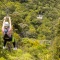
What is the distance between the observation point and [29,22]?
2770cm

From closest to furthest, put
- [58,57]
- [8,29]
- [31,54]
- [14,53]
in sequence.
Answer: [8,29] → [58,57] → [31,54] → [14,53]

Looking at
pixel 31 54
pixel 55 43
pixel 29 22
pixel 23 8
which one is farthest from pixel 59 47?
pixel 23 8

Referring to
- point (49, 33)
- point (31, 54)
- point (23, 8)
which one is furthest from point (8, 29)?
point (23, 8)

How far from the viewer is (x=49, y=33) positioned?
949 inches

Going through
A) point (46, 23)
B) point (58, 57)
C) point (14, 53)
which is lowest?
point (46, 23)

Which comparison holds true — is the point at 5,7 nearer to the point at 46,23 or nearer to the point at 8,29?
the point at 46,23

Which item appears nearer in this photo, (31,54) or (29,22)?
(31,54)

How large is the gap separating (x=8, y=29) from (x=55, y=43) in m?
2.25

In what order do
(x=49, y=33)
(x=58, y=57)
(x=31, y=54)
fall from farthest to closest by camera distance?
(x=49, y=33) < (x=31, y=54) < (x=58, y=57)

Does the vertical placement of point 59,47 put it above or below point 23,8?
above

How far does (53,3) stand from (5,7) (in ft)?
24.5

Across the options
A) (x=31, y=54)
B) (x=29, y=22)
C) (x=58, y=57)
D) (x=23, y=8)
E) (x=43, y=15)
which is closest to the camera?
(x=58, y=57)

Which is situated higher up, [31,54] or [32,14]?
[31,54]

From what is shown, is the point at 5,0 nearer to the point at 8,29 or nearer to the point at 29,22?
the point at 29,22
